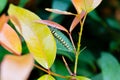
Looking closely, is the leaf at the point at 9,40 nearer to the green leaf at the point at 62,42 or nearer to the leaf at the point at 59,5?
the green leaf at the point at 62,42

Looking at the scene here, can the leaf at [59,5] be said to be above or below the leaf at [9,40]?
below

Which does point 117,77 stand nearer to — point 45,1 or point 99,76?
point 99,76

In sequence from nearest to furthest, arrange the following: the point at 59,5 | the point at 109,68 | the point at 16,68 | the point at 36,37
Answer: the point at 16,68 → the point at 36,37 → the point at 109,68 → the point at 59,5

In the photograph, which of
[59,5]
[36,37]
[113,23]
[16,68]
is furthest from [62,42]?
[113,23]

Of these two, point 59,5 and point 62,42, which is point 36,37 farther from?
point 59,5

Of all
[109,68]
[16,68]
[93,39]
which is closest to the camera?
[16,68]

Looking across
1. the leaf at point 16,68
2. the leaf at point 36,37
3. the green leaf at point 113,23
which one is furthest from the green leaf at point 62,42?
the green leaf at point 113,23

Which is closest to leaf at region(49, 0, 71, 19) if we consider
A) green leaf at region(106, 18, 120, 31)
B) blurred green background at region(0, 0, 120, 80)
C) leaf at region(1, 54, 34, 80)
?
blurred green background at region(0, 0, 120, 80)
